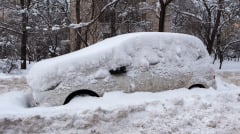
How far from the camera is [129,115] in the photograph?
21.4 ft

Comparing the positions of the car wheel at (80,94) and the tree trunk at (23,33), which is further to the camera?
the tree trunk at (23,33)

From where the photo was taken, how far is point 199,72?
8531 millimetres

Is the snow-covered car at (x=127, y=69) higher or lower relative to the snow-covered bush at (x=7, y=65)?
higher

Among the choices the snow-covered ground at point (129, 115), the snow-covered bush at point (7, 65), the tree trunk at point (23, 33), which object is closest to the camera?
the snow-covered ground at point (129, 115)

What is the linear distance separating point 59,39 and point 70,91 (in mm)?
27777

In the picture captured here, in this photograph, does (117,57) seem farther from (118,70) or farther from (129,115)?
(129,115)

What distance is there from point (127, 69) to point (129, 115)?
135cm

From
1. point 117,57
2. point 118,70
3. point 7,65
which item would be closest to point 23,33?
point 7,65

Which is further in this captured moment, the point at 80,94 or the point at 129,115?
the point at 80,94

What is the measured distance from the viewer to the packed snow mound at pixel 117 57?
7066 mm

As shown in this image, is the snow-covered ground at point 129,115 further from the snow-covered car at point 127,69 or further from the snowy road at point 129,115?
the snow-covered car at point 127,69

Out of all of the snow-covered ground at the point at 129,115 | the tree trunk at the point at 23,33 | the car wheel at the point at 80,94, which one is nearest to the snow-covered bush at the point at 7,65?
the tree trunk at the point at 23,33

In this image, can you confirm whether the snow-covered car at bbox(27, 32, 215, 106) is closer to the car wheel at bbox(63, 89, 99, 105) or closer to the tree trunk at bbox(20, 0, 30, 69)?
the car wheel at bbox(63, 89, 99, 105)

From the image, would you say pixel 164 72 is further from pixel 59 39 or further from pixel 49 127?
pixel 59 39
